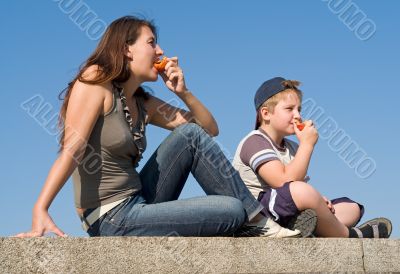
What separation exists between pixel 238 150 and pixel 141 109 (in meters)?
0.96

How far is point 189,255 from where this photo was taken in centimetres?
362

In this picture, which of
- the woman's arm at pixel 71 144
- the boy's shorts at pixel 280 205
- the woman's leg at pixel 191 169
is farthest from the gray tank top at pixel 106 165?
the boy's shorts at pixel 280 205

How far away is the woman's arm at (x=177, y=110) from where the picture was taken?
14.4ft

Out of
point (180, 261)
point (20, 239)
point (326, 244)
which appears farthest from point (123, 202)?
point (326, 244)

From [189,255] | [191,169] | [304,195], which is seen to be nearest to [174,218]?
[189,255]

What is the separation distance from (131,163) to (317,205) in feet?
4.19

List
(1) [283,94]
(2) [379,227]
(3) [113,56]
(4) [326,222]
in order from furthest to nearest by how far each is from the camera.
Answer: (1) [283,94]
(2) [379,227]
(4) [326,222]
(3) [113,56]

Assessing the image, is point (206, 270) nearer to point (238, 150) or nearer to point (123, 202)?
point (123, 202)

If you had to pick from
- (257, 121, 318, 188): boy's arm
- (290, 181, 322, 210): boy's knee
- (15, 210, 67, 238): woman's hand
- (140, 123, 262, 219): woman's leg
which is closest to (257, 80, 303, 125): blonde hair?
(257, 121, 318, 188): boy's arm

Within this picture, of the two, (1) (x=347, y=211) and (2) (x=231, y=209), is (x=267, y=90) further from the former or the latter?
(2) (x=231, y=209)

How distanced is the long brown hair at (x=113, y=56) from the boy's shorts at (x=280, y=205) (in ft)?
4.11

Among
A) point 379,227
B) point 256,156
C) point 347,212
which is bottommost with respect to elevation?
point 379,227

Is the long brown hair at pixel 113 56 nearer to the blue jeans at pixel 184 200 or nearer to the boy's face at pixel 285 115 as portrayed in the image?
the blue jeans at pixel 184 200

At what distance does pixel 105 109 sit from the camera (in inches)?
154
